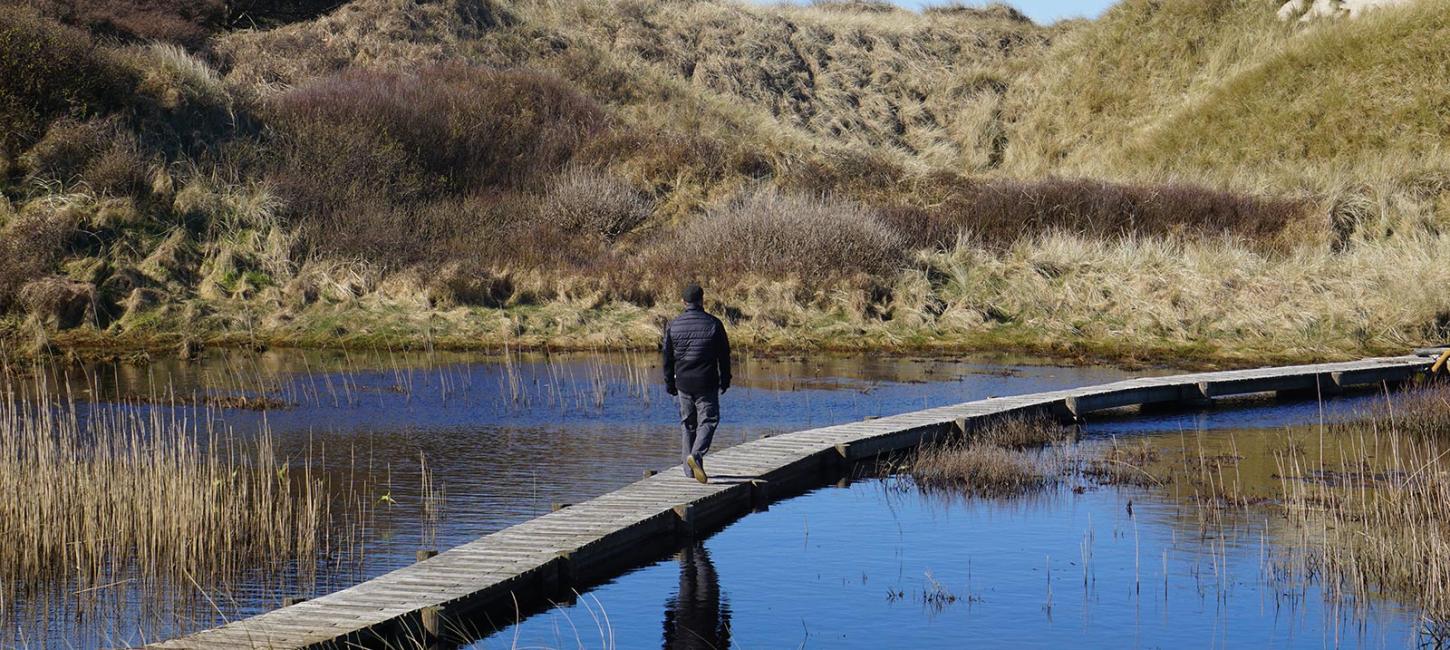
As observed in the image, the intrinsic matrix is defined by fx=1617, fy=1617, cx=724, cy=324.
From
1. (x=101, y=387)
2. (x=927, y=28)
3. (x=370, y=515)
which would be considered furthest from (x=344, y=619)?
(x=927, y=28)

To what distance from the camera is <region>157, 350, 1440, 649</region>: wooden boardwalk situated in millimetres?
10609

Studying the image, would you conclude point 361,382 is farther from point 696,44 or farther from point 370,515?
point 696,44

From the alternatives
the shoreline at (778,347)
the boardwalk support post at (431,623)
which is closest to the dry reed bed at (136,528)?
the boardwalk support post at (431,623)

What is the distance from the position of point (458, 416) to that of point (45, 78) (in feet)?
65.6

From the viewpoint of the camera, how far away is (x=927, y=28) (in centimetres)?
7031

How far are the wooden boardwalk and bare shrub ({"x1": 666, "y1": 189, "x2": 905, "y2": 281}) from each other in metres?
11.8

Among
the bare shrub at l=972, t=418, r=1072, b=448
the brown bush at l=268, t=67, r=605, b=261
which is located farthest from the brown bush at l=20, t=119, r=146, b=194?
the bare shrub at l=972, t=418, r=1072, b=448

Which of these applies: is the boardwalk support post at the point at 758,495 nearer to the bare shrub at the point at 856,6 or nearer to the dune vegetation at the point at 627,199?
the dune vegetation at the point at 627,199

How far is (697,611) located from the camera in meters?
12.4

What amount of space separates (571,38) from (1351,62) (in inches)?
1056

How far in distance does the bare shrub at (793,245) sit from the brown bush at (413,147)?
5867mm

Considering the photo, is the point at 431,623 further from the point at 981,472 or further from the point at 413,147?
the point at 413,147

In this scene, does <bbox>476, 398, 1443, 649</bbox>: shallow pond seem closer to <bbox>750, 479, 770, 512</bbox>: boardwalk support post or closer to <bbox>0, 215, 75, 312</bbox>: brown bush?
<bbox>750, 479, 770, 512</bbox>: boardwalk support post

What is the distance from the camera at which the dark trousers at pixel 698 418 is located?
50.9 feet
